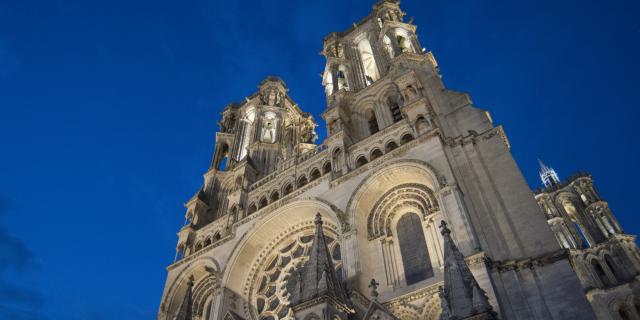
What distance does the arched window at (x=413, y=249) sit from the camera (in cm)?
1391

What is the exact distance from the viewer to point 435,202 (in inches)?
583

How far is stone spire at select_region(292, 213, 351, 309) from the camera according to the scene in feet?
35.3

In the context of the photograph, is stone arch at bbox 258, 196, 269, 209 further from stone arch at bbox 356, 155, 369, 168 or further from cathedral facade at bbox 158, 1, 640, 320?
stone arch at bbox 356, 155, 369, 168

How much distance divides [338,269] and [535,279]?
7352 mm

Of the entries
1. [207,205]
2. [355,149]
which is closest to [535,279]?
[355,149]

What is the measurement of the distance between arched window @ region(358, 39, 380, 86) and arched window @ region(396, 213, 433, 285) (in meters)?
11.5

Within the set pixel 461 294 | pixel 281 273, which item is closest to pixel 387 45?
pixel 281 273

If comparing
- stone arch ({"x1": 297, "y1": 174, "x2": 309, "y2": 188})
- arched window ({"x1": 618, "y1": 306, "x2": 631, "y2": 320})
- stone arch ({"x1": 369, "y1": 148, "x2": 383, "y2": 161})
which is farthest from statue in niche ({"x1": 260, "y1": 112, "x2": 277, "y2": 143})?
arched window ({"x1": 618, "y1": 306, "x2": 631, "y2": 320})

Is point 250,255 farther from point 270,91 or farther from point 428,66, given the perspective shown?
point 270,91

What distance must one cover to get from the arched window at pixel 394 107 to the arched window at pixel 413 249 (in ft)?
20.8

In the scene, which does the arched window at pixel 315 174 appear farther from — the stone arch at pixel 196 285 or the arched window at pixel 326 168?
the stone arch at pixel 196 285

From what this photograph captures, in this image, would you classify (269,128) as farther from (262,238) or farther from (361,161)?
(361,161)

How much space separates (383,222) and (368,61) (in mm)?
14138

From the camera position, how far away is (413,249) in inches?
577
